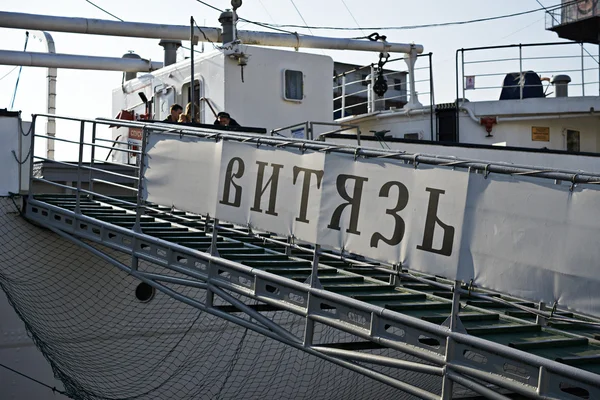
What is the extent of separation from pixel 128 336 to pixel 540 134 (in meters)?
9.70

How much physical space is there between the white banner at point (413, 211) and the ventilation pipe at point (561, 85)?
11.6 meters

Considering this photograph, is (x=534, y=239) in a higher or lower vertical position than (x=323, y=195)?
lower

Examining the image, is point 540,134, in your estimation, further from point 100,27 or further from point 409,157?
point 409,157

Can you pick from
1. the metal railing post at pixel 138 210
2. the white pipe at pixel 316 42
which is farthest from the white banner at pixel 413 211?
the white pipe at pixel 316 42

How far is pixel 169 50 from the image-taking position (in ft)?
56.0

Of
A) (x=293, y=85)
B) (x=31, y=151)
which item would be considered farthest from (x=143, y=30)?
(x=31, y=151)

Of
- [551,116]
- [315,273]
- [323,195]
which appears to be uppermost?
[551,116]

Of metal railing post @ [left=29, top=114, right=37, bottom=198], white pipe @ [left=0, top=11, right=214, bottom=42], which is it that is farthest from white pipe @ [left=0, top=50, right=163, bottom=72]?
metal railing post @ [left=29, top=114, right=37, bottom=198]

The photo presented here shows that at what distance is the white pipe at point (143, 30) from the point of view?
1566cm

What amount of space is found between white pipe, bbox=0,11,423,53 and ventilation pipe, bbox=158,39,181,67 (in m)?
0.45

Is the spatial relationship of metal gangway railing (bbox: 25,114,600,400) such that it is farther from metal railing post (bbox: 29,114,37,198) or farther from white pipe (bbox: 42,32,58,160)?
white pipe (bbox: 42,32,58,160)

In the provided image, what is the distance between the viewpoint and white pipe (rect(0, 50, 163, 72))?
57.4 ft

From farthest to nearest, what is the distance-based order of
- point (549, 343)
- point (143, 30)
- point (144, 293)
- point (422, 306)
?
point (143, 30)
point (144, 293)
point (422, 306)
point (549, 343)

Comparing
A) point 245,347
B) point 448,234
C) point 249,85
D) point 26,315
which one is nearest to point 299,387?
point 245,347
